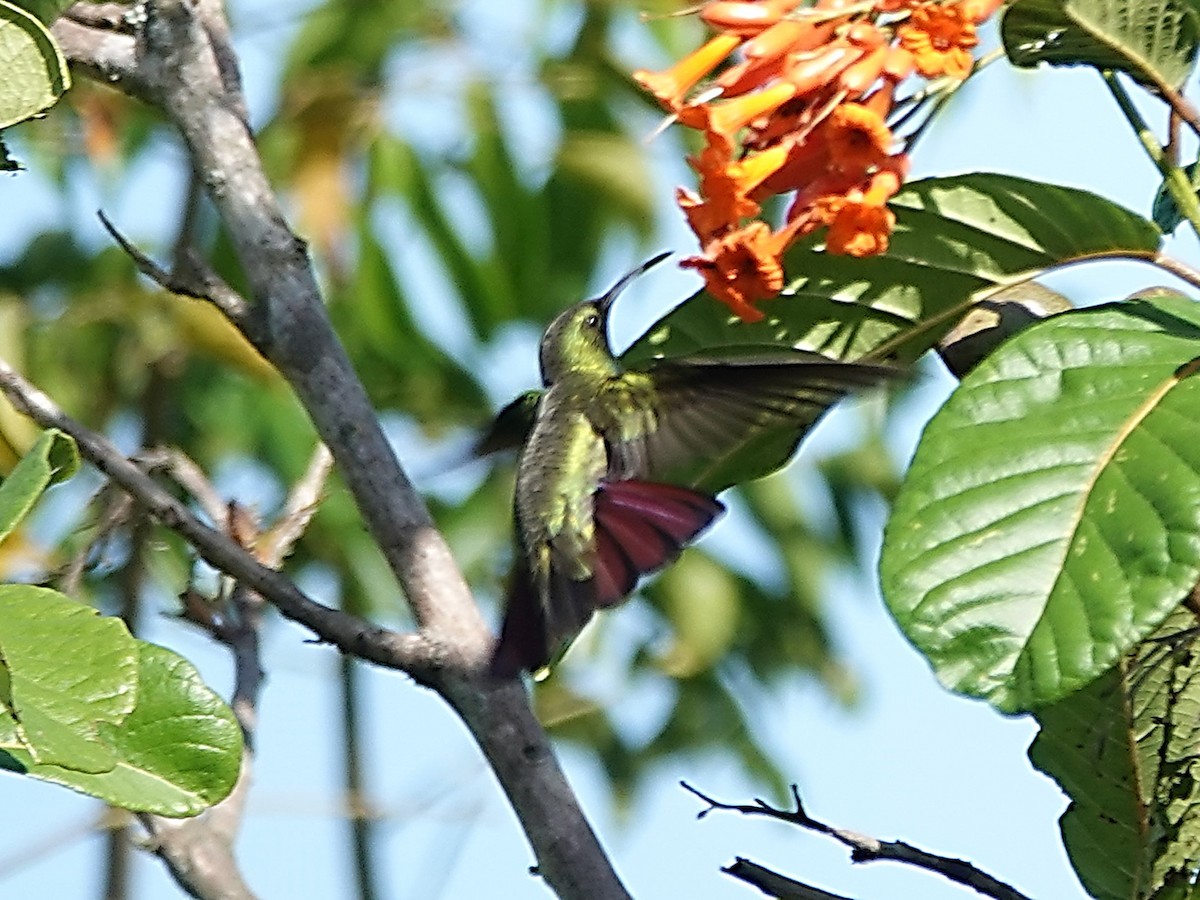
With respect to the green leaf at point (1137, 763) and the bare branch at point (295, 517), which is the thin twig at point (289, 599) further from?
the green leaf at point (1137, 763)

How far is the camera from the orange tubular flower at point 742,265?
4.70 feet

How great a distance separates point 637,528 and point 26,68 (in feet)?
2.89

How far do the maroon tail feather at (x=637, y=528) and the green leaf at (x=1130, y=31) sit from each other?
22.2 inches

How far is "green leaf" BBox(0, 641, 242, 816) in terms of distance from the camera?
1.14 m

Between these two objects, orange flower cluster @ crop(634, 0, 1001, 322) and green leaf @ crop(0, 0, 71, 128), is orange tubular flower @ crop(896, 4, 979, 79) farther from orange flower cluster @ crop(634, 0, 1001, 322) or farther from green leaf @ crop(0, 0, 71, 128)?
green leaf @ crop(0, 0, 71, 128)

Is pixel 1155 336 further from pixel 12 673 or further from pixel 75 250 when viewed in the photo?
pixel 75 250

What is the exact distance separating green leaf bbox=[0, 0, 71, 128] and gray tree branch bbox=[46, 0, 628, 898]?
272 millimetres

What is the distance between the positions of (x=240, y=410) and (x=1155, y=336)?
A: 212 cm

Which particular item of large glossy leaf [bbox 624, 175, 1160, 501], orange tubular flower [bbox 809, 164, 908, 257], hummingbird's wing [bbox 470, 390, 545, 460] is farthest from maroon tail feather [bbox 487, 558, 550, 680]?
orange tubular flower [bbox 809, 164, 908, 257]

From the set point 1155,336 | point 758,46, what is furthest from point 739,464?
point 1155,336

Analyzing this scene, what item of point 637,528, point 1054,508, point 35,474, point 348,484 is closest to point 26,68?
point 35,474

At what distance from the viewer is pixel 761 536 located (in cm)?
327

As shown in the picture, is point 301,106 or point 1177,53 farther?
point 301,106

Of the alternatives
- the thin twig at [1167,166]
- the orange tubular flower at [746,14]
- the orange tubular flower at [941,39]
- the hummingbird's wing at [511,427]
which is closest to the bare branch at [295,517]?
the hummingbird's wing at [511,427]
